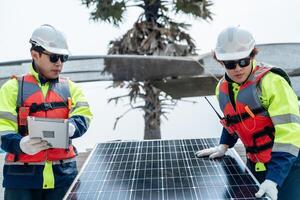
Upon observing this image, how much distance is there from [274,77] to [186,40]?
32.6ft

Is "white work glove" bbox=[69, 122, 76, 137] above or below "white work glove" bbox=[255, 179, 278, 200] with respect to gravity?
above

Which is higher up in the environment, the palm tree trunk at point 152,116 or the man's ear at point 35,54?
the man's ear at point 35,54

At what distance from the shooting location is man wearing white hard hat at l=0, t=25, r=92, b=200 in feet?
9.41

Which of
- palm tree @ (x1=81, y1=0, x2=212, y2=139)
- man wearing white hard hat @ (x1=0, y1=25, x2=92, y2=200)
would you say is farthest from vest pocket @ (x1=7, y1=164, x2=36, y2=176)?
palm tree @ (x1=81, y1=0, x2=212, y2=139)

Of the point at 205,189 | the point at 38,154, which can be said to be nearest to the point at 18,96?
the point at 38,154

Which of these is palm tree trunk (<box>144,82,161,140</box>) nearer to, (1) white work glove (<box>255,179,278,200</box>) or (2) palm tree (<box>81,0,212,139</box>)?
(2) palm tree (<box>81,0,212,139</box>)

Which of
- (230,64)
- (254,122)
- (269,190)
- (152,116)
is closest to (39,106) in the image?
(230,64)

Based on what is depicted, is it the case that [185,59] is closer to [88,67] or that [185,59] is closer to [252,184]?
[88,67]

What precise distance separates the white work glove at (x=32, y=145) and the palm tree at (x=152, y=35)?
27.9 feet

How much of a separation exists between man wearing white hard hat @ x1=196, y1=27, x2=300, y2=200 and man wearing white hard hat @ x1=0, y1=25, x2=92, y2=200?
111 cm

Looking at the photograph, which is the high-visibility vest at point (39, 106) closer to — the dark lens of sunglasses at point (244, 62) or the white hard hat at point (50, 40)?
the white hard hat at point (50, 40)

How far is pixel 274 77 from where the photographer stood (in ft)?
8.61

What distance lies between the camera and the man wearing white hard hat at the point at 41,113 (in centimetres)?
287

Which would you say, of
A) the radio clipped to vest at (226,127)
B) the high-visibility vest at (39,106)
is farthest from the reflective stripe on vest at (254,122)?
the high-visibility vest at (39,106)
